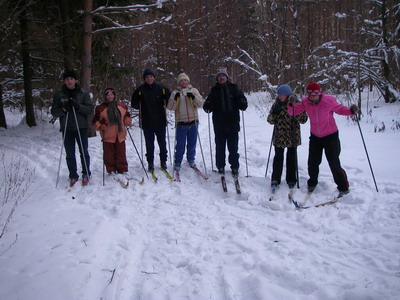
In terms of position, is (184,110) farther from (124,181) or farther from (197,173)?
(124,181)

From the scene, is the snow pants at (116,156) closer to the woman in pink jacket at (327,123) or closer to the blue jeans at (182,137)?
the blue jeans at (182,137)

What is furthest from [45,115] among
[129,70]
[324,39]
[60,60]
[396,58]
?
[324,39]

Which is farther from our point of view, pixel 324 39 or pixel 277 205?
pixel 324 39

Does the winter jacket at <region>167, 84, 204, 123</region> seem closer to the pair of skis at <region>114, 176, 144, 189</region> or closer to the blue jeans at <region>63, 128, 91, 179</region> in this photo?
the pair of skis at <region>114, 176, 144, 189</region>

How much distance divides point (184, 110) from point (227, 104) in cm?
98

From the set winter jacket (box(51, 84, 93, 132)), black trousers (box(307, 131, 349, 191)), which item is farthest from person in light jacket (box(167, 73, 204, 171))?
black trousers (box(307, 131, 349, 191))

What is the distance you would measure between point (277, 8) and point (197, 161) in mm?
14458

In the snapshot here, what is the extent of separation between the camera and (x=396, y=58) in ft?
34.1

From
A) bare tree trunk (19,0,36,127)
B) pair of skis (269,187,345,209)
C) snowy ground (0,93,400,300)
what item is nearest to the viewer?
snowy ground (0,93,400,300)


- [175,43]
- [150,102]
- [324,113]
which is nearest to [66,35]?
[150,102]

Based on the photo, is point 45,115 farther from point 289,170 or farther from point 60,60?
point 289,170

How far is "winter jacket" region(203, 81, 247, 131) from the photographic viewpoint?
504 cm

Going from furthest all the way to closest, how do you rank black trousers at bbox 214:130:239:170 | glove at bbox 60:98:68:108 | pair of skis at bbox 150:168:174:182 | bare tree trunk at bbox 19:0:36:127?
bare tree trunk at bbox 19:0:36:127, pair of skis at bbox 150:168:174:182, black trousers at bbox 214:130:239:170, glove at bbox 60:98:68:108

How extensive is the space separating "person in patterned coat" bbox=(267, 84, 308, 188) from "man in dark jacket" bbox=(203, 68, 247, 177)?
2.26 feet
